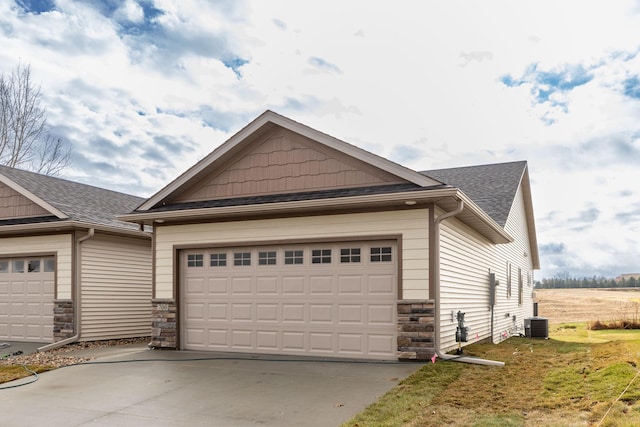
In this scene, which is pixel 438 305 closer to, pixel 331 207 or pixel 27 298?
pixel 331 207

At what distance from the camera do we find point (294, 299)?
11.6 metres

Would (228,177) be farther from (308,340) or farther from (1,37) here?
(1,37)

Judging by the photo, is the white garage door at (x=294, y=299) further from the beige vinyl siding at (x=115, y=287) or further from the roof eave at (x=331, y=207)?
the beige vinyl siding at (x=115, y=287)

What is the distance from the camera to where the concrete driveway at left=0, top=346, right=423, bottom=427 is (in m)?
7.15

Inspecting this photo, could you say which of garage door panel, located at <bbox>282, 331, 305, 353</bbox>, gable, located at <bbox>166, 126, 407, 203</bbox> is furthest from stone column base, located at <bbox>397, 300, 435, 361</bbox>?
gable, located at <bbox>166, 126, 407, 203</bbox>

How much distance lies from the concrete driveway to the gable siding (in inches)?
80.2

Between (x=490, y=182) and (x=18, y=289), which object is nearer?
(x=18, y=289)

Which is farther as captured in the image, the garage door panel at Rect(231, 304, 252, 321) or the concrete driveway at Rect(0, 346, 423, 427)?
the garage door panel at Rect(231, 304, 252, 321)

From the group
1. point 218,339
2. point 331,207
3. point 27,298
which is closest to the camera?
point 331,207

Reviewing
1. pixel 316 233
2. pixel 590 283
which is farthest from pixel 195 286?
pixel 590 283

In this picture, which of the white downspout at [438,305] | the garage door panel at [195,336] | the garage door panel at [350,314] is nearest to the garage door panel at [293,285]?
the garage door panel at [350,314]

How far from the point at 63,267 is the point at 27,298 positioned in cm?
176

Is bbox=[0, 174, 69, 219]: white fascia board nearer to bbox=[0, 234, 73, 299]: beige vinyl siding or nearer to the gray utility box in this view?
bbox=[0, 234, 73, 299]: beige vinyl siding

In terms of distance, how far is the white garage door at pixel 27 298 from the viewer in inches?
601
